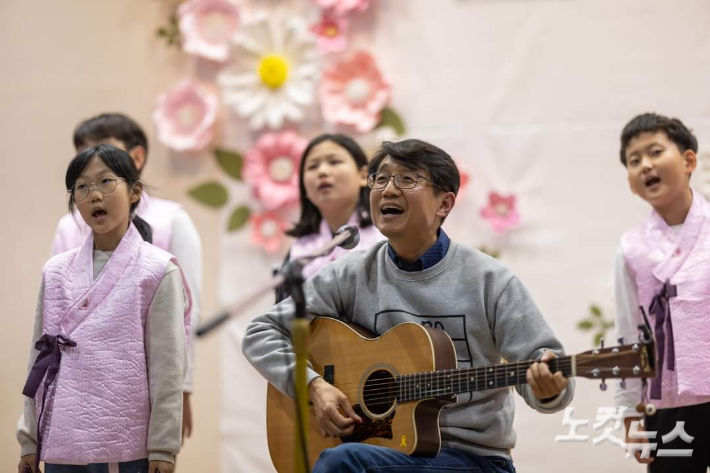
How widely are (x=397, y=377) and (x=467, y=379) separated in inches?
9.5

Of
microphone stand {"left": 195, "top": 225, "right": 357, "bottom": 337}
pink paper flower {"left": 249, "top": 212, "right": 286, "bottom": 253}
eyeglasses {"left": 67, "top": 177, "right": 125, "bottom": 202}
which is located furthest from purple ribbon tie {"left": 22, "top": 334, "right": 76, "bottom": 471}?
pink paper flower {"left": 249, "top": 212, "right": 286, "bottom": 253}

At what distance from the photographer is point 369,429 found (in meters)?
2.53

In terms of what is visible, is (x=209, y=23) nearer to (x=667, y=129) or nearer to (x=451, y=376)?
(x=667, y=129)

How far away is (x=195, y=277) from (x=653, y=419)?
178 cm

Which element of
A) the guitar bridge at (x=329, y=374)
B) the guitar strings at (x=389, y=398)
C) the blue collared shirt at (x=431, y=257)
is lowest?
the guitar strings at (x=389, y=398)

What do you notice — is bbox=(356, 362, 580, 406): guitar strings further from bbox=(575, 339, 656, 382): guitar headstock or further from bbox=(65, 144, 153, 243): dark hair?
bbox=(65, 144, 153, 243): dark hair

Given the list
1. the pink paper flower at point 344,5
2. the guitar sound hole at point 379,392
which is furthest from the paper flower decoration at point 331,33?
the guitar sound hole at point 379,392

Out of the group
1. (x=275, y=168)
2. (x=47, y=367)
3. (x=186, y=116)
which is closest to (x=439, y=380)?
(x=47, y=367)

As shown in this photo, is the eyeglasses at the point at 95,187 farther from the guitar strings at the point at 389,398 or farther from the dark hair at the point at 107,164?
the guitar strings at the point at 389,398

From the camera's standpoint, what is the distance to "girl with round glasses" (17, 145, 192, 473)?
2.54 m

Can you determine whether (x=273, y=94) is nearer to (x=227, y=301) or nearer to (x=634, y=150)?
(x=227, y=301)

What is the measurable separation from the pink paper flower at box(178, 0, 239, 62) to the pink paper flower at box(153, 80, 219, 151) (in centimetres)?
20

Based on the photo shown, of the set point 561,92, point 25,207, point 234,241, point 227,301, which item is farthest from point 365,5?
point 25,207

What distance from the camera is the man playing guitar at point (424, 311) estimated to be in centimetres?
241
